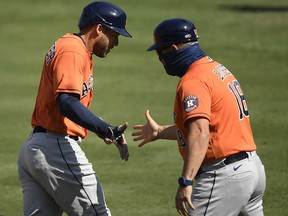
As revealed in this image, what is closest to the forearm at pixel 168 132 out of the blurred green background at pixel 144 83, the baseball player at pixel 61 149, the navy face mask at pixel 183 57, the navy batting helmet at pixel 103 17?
the baseball player at pixel 61 149

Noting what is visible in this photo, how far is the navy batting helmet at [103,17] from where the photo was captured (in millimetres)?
7281

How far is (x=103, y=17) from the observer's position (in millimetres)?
7281

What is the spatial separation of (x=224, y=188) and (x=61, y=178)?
1.43m

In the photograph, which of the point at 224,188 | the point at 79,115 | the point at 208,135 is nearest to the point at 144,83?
the point at 79,115

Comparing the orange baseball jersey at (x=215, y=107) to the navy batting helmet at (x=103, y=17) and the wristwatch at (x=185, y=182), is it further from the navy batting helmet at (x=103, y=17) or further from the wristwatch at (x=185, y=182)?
the navy batting helmet at (x=103, y=17)

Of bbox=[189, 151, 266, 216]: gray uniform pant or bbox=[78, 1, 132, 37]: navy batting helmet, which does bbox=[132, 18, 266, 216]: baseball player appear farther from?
bbox=[78, 1, 132, 37]: navy batting helmet

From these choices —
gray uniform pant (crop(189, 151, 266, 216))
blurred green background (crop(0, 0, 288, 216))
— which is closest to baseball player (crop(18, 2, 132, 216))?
gray uniform pant (crop(189, 151, 266, 216))

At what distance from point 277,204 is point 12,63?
10108 millimetres

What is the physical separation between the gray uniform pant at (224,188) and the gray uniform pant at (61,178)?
38.9 inches

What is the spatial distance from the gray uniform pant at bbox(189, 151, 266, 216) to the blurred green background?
10.3ft

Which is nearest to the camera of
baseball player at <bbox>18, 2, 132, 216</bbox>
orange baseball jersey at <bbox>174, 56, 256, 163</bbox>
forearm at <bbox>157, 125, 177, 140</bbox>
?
orange baseball jersey at <bbox>174, 56, 256, 163</bbox>

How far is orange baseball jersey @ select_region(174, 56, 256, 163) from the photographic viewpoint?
629cm

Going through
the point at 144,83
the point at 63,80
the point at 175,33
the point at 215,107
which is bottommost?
the point at 144,83

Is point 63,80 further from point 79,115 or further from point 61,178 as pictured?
point 61,178
